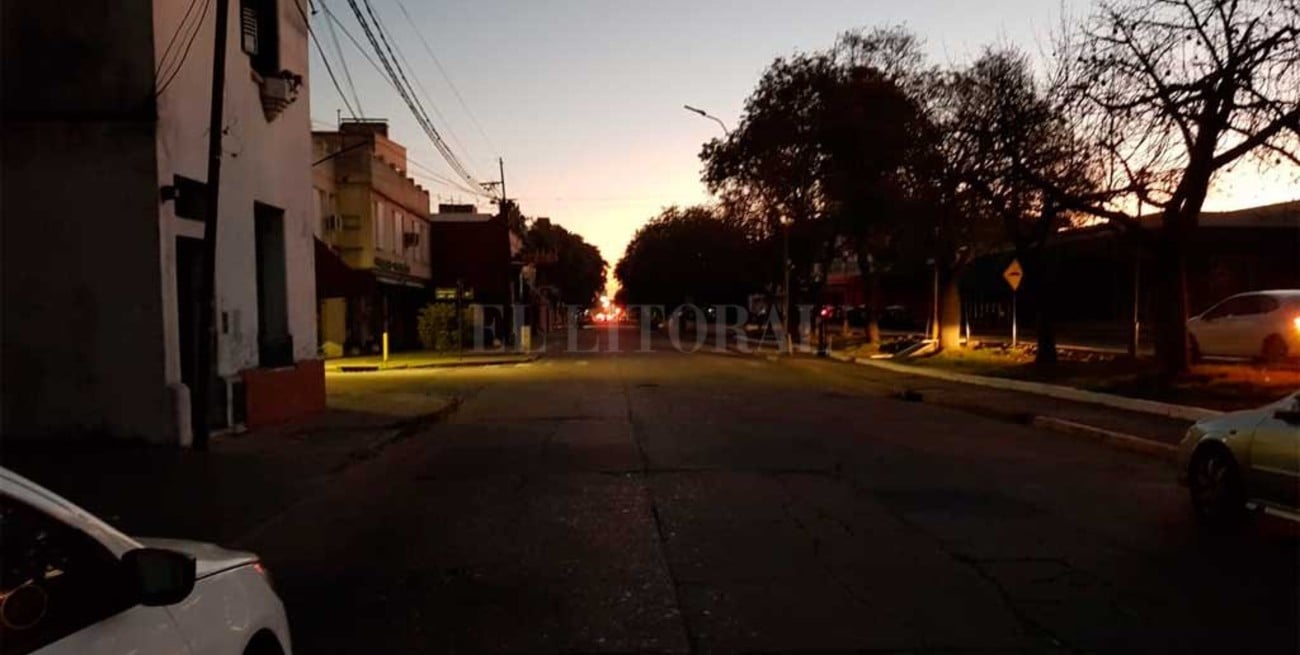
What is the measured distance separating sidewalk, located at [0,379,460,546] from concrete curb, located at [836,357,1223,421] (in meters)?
9.24

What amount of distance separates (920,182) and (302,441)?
17602 mm

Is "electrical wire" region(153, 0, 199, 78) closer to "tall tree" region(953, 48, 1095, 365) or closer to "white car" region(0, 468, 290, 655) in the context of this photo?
"white car" region(0, 468, 290, 655)

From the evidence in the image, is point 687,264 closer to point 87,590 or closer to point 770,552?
point 770,552

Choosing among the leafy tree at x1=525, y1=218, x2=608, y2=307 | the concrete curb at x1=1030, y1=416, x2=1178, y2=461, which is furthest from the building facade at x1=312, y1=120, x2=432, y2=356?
the leafy tree at x1=525, y1=218, x2=608, y2=307

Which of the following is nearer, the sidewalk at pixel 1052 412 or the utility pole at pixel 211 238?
the utility pole at pixel 211 238

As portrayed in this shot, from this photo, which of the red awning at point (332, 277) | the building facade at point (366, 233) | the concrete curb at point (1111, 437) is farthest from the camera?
the building facade at point (366, 233)

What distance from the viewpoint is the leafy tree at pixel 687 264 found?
242 ft

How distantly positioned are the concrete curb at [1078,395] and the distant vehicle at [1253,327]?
3553 millimetres

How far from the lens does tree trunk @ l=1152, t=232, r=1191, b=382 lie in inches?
827

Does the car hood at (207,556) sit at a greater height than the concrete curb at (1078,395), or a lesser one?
greater

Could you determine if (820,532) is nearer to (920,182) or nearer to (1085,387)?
(1085,387)

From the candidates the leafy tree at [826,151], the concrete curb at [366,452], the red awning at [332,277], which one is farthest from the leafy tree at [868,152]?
the concrete curb at [366,452]

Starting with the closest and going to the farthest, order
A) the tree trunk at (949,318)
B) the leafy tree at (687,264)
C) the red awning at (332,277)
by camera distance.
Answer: the red awning at (332,277) < the tree trunk at (949,318) < the leafy tree at (687,264)

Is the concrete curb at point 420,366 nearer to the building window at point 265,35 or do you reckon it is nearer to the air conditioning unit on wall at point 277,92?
the air conditioning unit on wall at point 277,92
